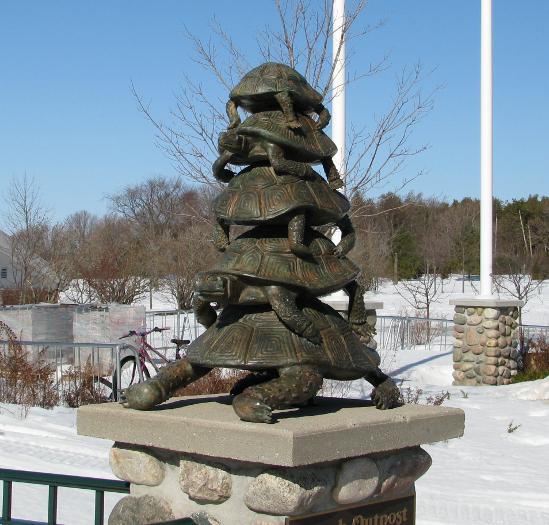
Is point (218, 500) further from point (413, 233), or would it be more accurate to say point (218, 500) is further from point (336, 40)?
point (413, 233)

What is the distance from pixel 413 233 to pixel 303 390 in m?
45.0

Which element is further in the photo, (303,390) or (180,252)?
(180,252)

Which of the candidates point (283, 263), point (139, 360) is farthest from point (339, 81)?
point (283, 263)

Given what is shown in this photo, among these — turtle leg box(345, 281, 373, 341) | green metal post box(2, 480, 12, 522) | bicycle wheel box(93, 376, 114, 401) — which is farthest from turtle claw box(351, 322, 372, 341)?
bicycle wheel box(93, 376, 114, 401)

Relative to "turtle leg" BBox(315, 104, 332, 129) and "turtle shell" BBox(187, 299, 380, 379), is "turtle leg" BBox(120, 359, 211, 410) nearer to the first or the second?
"turtle shell" BBox(187, 299, 380, 379)

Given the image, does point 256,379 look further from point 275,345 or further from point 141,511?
point 141,511

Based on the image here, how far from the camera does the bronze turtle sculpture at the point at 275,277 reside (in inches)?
142

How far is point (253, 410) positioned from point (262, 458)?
0.77 ft

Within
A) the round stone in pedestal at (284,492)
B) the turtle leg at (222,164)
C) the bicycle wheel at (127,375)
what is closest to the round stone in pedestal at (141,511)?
the round stone in pedestal at (284,492)

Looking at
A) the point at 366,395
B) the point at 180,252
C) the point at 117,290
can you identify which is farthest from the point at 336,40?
the point at 180,252

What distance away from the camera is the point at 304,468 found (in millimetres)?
3283

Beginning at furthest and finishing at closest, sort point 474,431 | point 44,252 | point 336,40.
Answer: point 44,252 → point 336,40 → point 474,431

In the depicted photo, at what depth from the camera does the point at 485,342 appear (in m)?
14.6

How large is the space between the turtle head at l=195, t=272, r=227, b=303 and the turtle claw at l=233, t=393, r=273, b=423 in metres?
0.51
